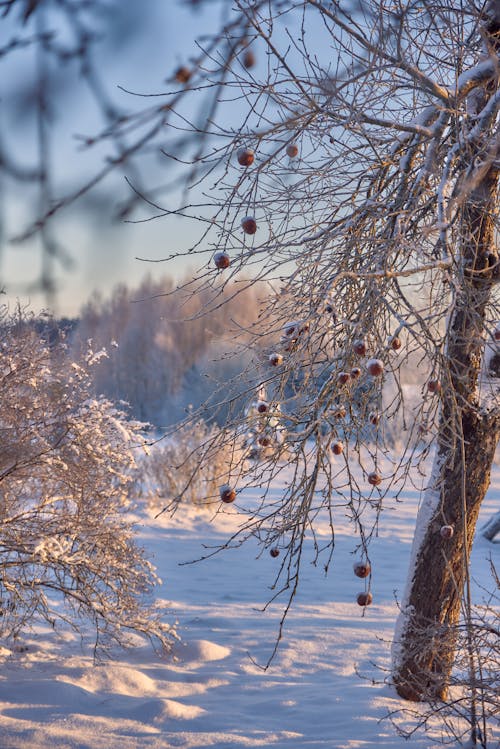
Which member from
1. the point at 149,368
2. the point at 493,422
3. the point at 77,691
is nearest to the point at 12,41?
the point at 493,422

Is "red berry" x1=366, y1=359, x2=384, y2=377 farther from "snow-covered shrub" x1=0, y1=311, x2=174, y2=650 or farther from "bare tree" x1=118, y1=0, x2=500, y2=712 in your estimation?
"snow-covered shrub" x1=0, y1=311, x2=174, y2=650

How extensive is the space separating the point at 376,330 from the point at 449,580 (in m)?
1.93

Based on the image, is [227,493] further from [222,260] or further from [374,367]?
[222,260]

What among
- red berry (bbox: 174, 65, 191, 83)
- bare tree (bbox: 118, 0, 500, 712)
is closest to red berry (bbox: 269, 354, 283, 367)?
bare tree (bbox: 118, 0, 500, 712)

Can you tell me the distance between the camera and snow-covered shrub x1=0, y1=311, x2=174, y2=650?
17.6 ft

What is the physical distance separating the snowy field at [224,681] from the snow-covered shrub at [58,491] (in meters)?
0.38

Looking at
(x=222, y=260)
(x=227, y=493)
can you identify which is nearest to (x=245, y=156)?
(x=222, y=260)

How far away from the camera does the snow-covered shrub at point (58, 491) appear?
5.37m

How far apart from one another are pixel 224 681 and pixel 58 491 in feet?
5.87

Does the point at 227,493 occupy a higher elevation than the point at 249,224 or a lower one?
lower

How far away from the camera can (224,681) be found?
5723 millimetres

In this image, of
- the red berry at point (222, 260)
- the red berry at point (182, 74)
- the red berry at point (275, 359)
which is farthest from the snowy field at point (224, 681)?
the red berry at point (182, 74)

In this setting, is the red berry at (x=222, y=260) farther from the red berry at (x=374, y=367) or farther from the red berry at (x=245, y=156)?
the red berry at (x=374, y=367)

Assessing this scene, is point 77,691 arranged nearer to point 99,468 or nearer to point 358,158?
point 99,468
